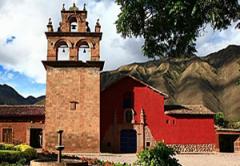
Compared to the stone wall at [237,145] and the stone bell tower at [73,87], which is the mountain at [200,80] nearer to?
the stone wall at [237,145]

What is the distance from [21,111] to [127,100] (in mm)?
10739

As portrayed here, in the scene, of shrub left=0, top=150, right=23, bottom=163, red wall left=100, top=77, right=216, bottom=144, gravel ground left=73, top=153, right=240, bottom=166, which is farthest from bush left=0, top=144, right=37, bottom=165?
red wall left=100, top=77, right=216, bottom=144

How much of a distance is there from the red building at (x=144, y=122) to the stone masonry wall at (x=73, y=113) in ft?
9.64

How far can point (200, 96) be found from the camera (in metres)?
124

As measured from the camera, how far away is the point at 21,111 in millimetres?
37969

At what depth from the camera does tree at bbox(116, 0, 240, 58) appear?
11.4 meters

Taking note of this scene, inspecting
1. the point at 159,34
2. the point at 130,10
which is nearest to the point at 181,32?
the point at 159,34

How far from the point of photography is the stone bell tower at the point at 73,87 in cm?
3284

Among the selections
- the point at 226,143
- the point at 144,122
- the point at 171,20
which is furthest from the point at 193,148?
the point at 171,20

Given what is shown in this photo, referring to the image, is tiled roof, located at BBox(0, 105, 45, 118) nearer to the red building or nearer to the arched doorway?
the red building

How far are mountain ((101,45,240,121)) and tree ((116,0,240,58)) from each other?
320 feet

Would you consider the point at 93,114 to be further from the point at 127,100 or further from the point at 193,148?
the point at 193,148

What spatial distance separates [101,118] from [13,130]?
878cm

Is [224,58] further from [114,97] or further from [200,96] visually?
[114,97]
